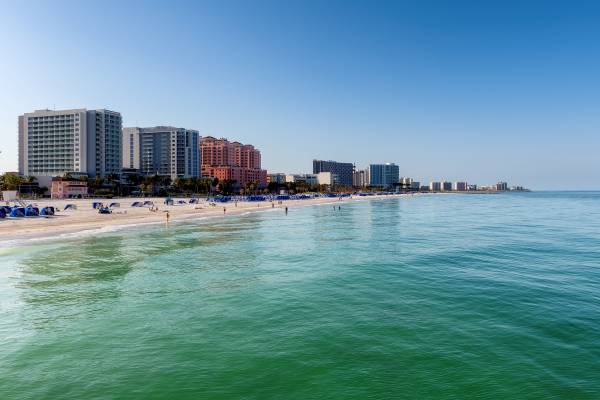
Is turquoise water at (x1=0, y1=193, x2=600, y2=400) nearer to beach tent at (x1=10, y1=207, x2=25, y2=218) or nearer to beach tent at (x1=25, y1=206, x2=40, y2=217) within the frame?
beach tent at (x1=10, y1=207, x2=25, y2=218)

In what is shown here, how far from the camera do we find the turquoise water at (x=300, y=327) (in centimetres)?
1124

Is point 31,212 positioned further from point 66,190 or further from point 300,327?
point 66,190

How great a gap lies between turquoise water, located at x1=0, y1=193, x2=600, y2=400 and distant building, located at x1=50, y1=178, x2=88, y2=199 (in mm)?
140894

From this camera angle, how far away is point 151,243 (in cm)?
4050

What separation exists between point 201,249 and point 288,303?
65.4 feet

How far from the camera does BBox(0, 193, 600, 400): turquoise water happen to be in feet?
36.9

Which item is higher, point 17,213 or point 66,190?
point 66,190

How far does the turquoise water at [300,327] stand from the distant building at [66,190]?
462ft

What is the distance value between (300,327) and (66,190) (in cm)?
→ 16729

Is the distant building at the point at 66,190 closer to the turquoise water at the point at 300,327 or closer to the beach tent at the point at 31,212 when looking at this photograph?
the beach tent at the point at 31,212

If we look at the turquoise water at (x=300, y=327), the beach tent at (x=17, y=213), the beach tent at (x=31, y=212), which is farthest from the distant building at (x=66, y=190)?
the turquoise water at (x=300, y=327)

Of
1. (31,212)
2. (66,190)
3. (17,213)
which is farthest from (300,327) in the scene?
(66,190)

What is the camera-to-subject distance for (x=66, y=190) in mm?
152500

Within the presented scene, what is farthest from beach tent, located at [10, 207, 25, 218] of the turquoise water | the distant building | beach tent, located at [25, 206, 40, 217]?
the distant building
